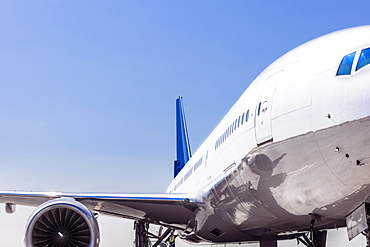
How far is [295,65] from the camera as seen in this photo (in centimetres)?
621

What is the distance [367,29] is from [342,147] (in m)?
1.47

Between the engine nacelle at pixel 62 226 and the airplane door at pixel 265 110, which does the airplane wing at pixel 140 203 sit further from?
the airplane door at pixel 265 110

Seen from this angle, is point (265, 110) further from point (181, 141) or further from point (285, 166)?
point (181, 141)

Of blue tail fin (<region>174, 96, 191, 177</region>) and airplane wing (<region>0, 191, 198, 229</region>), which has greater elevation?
blue tail fin (<region>174, 96, 191, 177</region>)

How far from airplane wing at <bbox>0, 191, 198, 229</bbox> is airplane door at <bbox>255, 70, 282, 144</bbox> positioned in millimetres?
3555

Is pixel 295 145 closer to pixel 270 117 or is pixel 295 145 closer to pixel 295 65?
pixel 270 117

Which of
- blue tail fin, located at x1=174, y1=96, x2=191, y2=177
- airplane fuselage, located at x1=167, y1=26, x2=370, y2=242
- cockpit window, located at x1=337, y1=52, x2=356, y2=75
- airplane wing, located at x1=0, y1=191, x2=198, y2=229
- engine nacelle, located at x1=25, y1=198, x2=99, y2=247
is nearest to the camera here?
airplane fuselage, located at x1=167, y1=26, x2=370, y2=242

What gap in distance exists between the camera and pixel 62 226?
878 centimetres

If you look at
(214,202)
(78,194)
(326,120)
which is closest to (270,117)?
(326,120)

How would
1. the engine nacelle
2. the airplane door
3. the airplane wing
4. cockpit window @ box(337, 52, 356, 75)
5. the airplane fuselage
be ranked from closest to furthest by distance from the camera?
the airplane fuselage
cockpit window @ box(337, 52, 356, 75)
the airplane door
the engine nacelle
the airplane wing

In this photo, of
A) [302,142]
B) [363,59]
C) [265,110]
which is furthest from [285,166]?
[363,59]

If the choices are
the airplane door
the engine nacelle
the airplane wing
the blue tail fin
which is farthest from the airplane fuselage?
the blue tail fin

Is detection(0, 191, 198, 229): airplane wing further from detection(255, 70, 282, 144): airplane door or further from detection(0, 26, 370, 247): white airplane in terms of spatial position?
detection(255, 70, 282, 144): airplane door

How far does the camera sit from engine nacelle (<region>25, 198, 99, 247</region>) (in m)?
8.51
